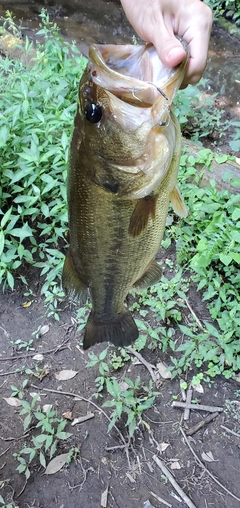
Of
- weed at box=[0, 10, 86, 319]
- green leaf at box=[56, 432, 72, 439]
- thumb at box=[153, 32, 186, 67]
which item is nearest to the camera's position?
thumb at box=[153, 32, 186, 67]

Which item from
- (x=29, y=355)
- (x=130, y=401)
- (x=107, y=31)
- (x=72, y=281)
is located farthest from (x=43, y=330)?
(x=107, y=31)

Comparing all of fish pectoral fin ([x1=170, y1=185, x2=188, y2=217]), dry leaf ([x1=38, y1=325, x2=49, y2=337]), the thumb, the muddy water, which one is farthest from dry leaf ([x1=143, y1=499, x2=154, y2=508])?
the muddy water

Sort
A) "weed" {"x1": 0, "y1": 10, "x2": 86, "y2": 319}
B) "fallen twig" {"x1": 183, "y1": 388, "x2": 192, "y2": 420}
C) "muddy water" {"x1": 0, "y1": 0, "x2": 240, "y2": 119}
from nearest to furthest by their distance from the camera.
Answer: "fallen twig" {"x1": 183, "y1": 388, "x2": 192, "y2": 420} → "weed" {"x1": 0, "y1": 10, "x2": 86, "y2": 319} → "muddy water" {"x1": 0, "y1": 0, "x2": 240, "y2": 119}

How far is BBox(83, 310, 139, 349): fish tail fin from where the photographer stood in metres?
2.17

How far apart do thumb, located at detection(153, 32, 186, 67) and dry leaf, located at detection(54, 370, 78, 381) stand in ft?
7.98

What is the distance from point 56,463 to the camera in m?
2.85

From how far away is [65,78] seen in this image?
168 inches

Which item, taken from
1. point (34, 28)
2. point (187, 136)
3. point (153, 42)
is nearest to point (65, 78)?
point (187, 136)

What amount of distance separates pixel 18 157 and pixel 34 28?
6.11 metres

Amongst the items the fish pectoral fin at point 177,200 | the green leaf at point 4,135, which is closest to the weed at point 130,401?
the fish pectoral fin at point 177,200

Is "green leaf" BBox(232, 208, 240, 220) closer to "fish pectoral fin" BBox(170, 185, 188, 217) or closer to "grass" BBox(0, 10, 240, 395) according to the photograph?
"grass" BBox(0, 10, 240, 395)

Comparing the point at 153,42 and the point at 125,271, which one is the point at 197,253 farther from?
the point at 153,42

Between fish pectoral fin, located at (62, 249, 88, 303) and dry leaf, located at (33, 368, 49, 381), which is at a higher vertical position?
fish pectoral fin, located at (62, 249, 88, 303)

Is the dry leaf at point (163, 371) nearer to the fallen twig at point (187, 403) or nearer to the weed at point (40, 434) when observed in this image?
the fallen twig at point (187, 403)
